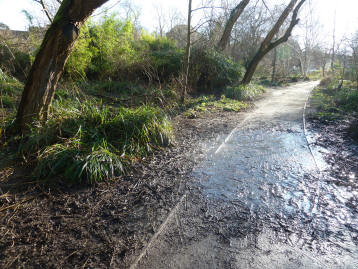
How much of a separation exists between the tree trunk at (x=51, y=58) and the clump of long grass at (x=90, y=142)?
0.91ft

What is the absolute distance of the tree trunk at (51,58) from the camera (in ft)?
11.5

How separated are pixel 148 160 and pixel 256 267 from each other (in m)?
2.48

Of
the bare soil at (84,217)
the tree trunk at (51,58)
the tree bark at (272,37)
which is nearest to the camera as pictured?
the bare soil at (84,217)

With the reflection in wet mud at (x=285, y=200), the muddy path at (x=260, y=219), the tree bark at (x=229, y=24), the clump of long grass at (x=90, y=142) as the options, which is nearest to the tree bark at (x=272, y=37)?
the tree bark at (x=229, y=24)

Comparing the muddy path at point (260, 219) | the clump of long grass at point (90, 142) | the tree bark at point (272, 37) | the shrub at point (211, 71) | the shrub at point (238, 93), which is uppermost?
the tree bark at point (272, 37)

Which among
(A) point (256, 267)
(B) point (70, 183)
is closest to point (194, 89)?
(B) point (70, 183)

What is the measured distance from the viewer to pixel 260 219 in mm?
2475

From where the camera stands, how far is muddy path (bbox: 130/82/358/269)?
6.44 ft

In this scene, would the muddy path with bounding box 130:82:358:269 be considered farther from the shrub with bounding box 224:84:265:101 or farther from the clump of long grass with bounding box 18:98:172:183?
the shrub with bounding box 224:84:265:101

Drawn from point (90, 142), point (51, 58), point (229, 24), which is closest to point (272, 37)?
point (229, 24)

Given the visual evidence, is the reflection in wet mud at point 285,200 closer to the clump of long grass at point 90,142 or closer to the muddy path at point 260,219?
the muddy path at point 260,219

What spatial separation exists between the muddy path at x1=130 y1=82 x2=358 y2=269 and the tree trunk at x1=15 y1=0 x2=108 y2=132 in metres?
2.83

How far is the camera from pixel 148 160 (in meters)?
3.94

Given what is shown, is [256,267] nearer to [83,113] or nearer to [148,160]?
[148,160]
